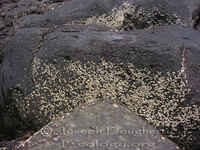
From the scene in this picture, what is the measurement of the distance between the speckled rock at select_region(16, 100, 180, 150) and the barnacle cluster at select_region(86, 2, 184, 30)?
2.78 ft

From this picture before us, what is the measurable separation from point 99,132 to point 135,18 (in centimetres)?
114

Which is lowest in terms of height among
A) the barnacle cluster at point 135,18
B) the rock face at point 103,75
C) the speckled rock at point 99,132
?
the speckled rock at point 99,132

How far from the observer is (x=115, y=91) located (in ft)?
5.45

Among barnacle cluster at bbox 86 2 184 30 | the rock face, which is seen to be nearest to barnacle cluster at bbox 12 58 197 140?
the rock face

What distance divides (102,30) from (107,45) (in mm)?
247

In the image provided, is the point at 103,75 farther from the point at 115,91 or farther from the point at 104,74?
the point at 115,91

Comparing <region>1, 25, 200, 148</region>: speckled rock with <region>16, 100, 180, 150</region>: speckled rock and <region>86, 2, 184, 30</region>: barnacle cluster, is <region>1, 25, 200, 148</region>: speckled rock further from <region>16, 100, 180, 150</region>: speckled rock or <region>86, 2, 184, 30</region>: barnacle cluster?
<region>86, 2, 184, 30</region>: barnacle cluster

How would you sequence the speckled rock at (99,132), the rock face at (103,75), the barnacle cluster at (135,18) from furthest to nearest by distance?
the barnacle cluster at (135,18)
the rock face at (103,75)
the speckled rock at (99,132)

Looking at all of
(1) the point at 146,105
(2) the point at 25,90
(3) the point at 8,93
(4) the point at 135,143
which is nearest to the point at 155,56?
(1) the point at 146,105

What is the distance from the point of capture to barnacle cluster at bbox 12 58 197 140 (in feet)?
5.08

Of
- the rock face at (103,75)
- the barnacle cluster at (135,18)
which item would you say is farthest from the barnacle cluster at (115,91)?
the barnacle cluster at (135,18)

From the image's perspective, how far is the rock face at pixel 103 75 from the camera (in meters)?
1.54

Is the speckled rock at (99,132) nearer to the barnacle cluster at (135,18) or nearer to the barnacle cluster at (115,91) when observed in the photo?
the barnacle cluster at (115,91)

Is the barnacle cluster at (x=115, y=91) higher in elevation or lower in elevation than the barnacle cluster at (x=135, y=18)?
lower
